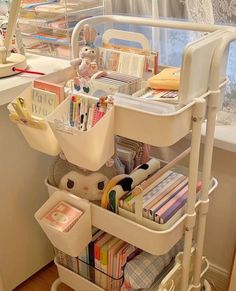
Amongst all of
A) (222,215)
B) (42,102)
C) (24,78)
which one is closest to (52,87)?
(42,102)

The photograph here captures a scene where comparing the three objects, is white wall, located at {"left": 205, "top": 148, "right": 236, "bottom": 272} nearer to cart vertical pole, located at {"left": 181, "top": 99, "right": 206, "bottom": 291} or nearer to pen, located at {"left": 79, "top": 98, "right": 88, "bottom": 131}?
cart vertical pole, located at {"left": 181, "top": 99, "right": 206, "bottom": 291}

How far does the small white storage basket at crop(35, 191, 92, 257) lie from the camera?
1106mm

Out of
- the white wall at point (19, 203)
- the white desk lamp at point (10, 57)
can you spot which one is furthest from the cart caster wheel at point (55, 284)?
the white desk lamp at point (10, 57)

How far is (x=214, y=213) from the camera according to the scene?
1.42m

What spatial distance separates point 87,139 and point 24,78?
Result: 46 centimetres

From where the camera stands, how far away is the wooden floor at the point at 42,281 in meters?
1.55

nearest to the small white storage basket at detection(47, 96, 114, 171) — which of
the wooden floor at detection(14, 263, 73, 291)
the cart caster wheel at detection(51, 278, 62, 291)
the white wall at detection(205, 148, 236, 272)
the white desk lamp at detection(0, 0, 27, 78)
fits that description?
the white desk lamp at detection(0, 0, 27, 78)

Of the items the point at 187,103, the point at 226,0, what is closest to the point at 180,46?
the point at 226,0

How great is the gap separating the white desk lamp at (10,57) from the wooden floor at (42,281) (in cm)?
87

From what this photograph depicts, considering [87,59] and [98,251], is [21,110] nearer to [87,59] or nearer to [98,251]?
[87,59]

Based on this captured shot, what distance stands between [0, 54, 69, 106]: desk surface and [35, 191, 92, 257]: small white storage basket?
0.34 m

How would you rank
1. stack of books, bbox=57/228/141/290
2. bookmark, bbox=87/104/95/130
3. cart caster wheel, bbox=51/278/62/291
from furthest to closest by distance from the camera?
cart caster wheel, bbox=51/278/62/291
stack of books, bbox=57/228/141/290
bookmark, bbox=87/104/95/130

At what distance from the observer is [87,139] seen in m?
0.90

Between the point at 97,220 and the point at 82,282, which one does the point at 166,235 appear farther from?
the point at 82,282
